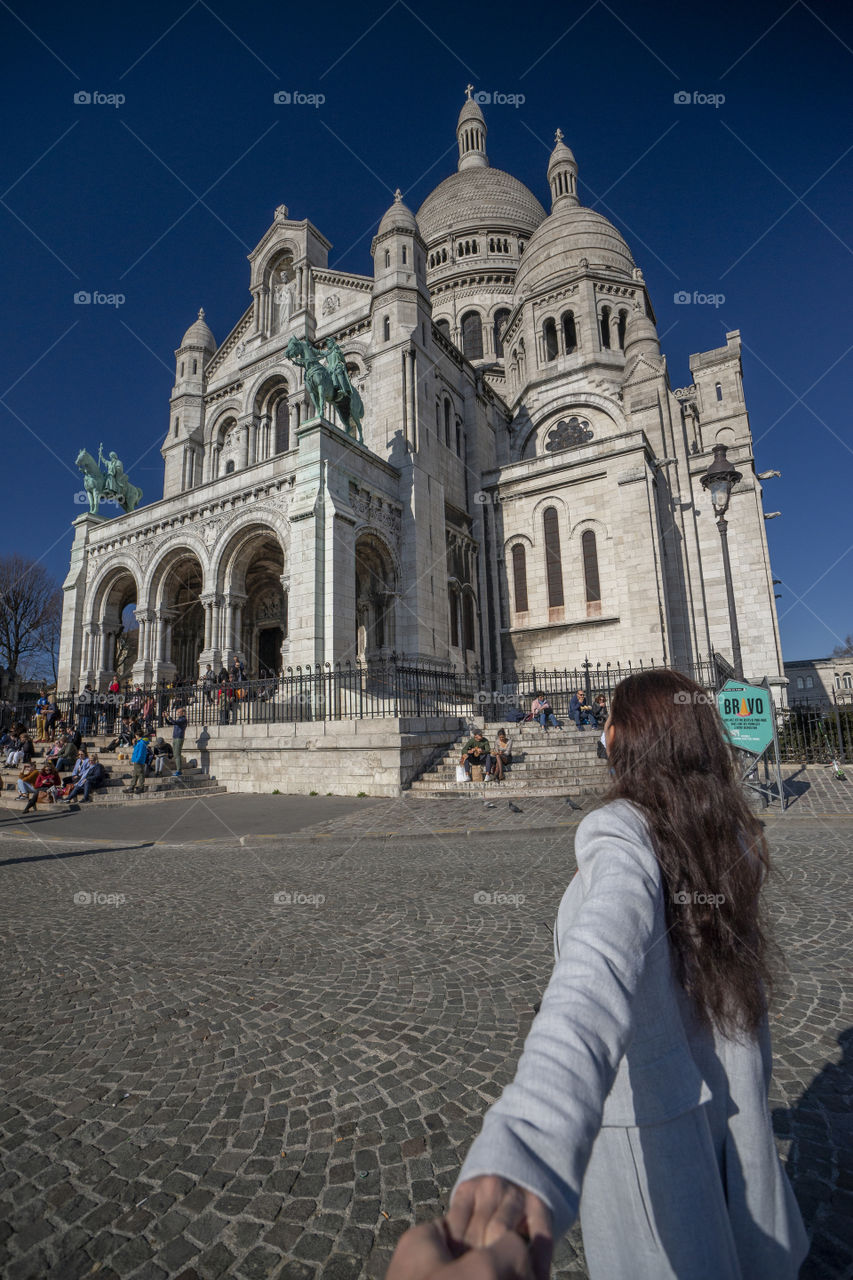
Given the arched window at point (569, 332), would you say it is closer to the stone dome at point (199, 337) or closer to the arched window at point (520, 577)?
the arched window at point (520, 577)

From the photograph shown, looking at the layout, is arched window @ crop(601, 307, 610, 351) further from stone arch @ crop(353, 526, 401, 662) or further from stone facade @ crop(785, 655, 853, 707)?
stone facade @ crop(785, 655, 853, 707)

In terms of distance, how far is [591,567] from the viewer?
21.8 m

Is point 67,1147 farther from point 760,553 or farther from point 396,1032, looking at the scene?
point 760,553

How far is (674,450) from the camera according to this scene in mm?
22641

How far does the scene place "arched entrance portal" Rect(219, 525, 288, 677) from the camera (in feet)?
61.3

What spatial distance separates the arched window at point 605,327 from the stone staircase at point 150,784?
25.1 metres

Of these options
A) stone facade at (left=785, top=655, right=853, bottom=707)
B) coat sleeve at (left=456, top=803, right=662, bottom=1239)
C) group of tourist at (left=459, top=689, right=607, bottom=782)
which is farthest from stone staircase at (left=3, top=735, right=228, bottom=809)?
stone facade at (left=785, top=655, right=853, bottom=707)

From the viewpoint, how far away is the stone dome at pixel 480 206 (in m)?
38.0

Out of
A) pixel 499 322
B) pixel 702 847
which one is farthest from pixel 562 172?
pixel 702 847

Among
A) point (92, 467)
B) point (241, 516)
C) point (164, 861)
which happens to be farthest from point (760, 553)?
point (92, 467)

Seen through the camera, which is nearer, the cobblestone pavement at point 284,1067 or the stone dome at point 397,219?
the cobblestone pavement at point 284,1067

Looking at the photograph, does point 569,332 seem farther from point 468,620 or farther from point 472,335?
point 468,620

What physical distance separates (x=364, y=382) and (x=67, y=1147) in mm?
23400

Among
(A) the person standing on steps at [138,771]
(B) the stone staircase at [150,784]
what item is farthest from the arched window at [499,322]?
(A) the person standing on steps at [138,771]
